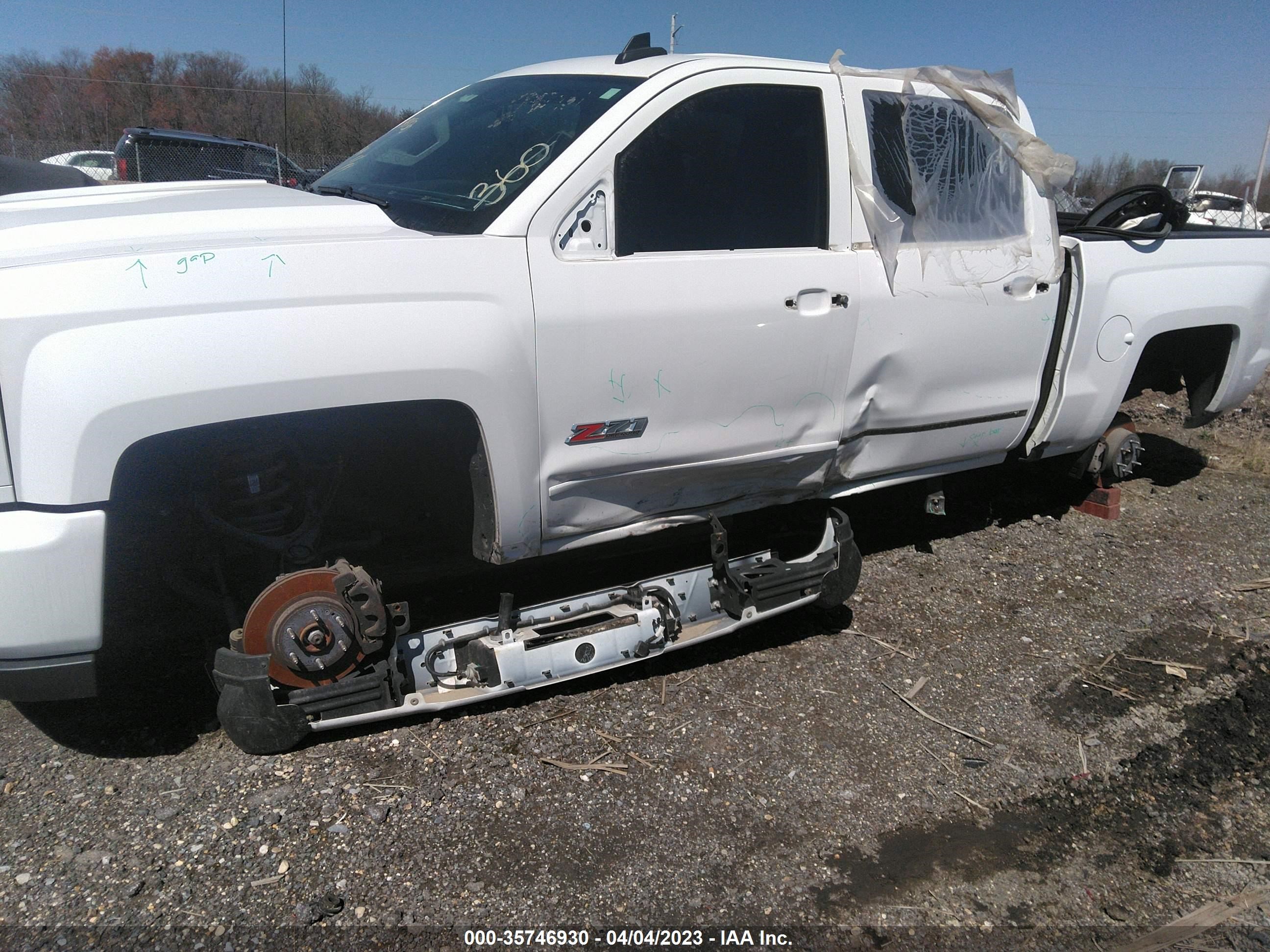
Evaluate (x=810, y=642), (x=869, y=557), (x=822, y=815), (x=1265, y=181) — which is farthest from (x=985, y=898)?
(x=1265, y=181)

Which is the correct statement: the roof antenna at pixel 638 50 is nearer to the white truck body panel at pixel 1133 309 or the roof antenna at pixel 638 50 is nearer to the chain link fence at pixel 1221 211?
the white truck body panel at pixel 1133 309

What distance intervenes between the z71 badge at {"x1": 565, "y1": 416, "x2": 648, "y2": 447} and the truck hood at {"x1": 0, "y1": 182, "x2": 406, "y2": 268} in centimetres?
74

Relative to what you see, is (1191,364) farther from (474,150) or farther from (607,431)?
(474,150)

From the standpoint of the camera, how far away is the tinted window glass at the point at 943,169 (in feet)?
11.3

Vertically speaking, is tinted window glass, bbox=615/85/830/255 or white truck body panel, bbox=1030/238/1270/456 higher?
tinted window glass, bbox=615/85/830/255

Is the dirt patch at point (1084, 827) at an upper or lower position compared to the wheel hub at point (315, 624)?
lower

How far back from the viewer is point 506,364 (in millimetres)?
2592

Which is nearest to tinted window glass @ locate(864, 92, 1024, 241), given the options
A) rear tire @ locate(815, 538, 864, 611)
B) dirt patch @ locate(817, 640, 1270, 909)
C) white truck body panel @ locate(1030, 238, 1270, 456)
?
white truck body panel @ locate(1030, 238, 1270, 456)

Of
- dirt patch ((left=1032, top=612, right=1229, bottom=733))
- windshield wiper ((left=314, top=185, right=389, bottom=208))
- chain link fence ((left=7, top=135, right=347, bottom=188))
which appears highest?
chain link fence ((left=7, top=135, right=347, bottom=188))

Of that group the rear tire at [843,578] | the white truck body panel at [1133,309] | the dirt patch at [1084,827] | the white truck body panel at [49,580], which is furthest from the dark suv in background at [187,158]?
the dirt patch at [1084,827]

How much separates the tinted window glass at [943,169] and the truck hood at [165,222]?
1830mm

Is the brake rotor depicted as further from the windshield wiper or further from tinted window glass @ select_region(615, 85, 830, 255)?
tinted window glass @ select_region(615, 85, 830, 255)

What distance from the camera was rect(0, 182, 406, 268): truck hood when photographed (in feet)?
7.59

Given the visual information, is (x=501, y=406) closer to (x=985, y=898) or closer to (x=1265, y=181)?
(x=985, y=898)
